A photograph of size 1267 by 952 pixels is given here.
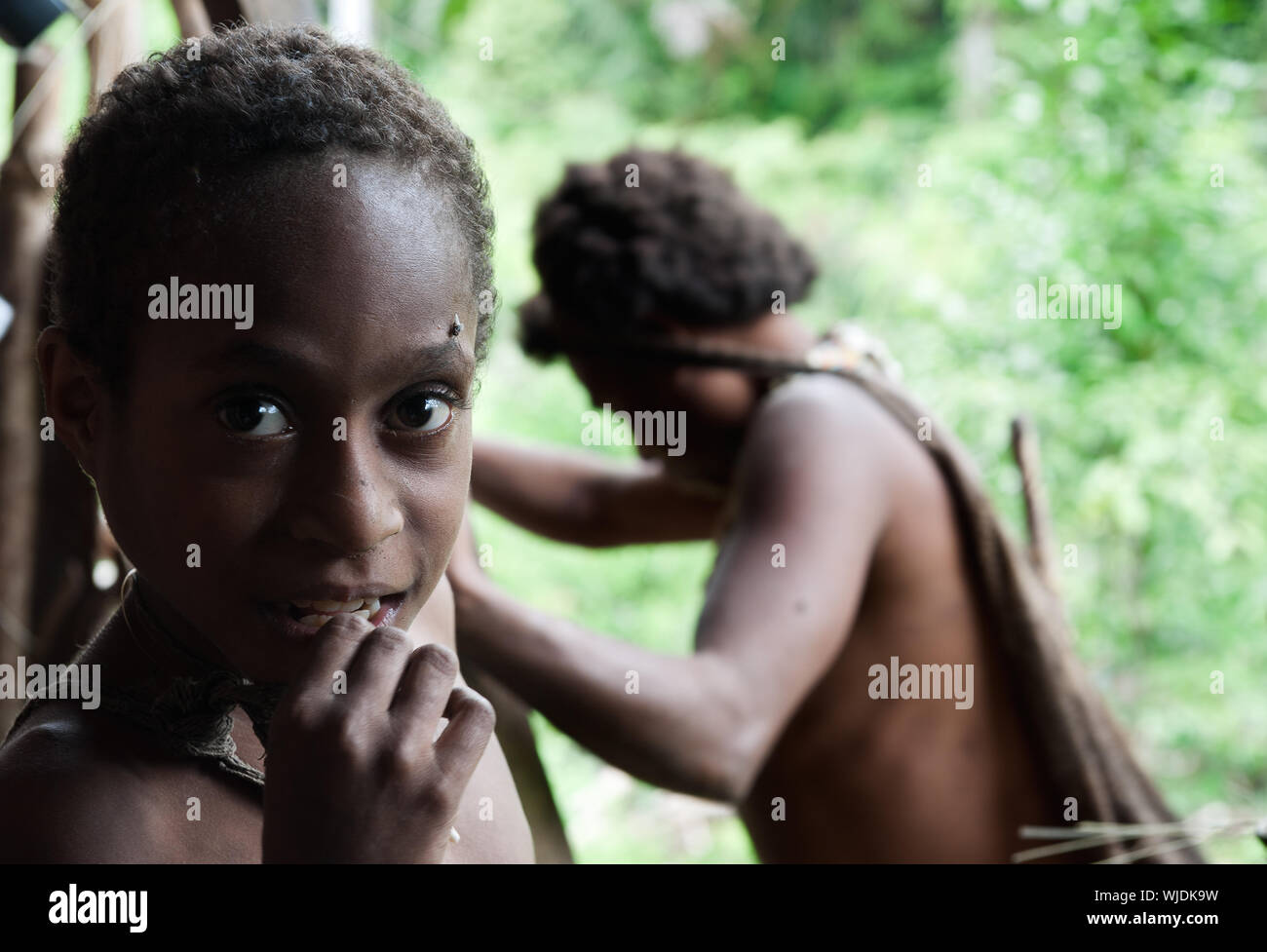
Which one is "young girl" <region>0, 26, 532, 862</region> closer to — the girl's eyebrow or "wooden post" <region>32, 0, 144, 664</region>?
the girl's eyebrow

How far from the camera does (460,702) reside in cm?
57

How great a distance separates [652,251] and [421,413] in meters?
1.13

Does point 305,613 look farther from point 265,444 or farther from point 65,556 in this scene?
point 65,556

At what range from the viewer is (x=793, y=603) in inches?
54.4

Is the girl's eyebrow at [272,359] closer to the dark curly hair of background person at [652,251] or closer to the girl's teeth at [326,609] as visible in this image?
the girl's teeth at [326,609]

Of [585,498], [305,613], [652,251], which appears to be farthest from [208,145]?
[585,498]

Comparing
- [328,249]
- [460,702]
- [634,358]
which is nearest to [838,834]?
[634,358]

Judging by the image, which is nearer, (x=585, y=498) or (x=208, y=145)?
(x=208, y=145)

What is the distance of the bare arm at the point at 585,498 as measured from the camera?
203 centimetres

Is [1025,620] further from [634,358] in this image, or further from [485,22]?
[485,22]

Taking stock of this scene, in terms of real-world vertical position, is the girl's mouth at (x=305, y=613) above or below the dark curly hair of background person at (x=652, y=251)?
below

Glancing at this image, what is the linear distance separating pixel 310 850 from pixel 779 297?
133 cm

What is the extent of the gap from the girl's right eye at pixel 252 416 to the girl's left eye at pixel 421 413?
0.05 m

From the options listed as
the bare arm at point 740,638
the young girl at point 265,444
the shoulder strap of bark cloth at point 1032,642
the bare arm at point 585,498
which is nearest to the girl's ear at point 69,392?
the young girl at point 265,444
